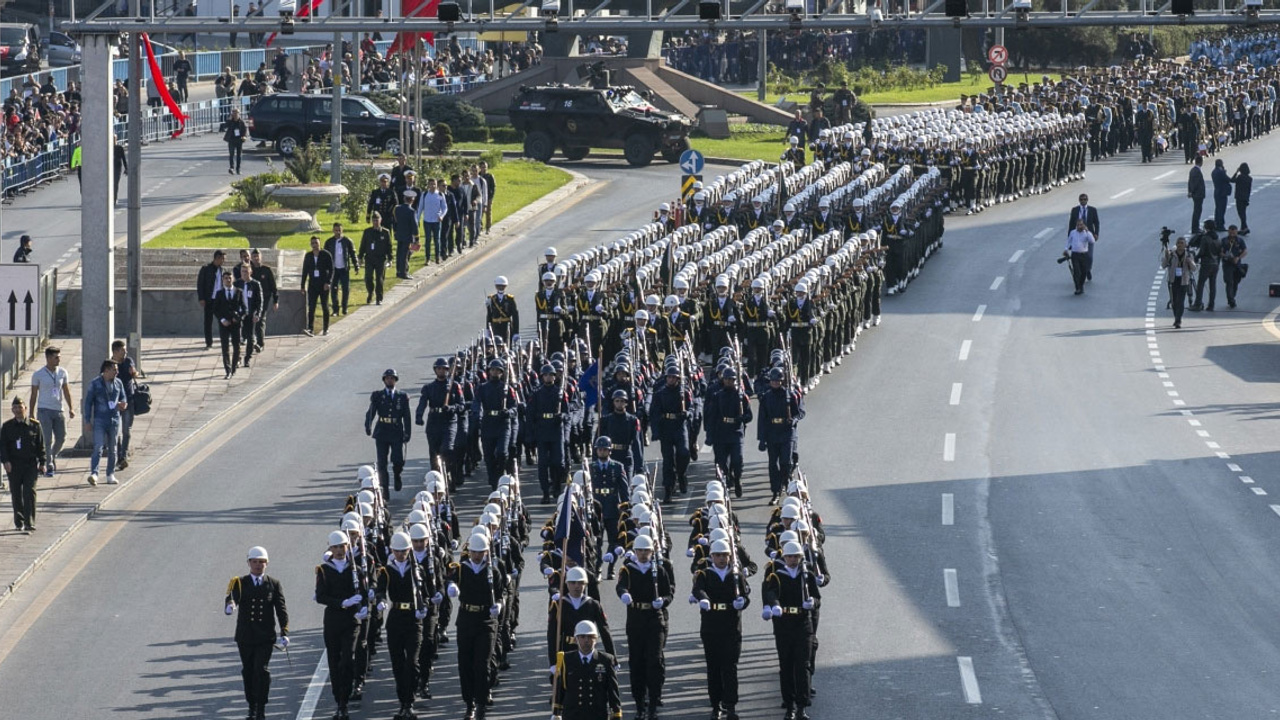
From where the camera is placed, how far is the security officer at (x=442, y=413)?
73.7 ft

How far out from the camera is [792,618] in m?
15.7

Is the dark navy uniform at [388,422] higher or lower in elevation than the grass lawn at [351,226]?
lower

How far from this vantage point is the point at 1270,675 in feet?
53.9

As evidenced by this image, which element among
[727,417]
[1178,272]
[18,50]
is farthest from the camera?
[18,50]

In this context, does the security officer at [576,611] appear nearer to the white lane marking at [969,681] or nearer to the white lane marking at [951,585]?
the white lane marking at [969,681]

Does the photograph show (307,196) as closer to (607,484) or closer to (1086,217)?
(1086,217)

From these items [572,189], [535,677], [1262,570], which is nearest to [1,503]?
[535,677]

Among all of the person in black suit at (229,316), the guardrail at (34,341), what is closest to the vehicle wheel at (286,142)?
the guardrail at (34,341)

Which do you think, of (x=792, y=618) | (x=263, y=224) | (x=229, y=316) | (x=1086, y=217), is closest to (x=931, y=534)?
(x=792, y=618)

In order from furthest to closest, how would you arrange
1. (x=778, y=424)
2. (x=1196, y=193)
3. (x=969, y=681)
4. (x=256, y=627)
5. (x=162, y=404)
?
(x=1196, y=193) < (x=162, y=404) < (x=778, y=424) < (x=969, y=681) < (x=256, y=627)

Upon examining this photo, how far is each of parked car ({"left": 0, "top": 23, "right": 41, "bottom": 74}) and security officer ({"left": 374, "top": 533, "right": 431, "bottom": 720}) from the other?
51701 millimetres

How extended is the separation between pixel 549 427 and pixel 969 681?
7.17 meters

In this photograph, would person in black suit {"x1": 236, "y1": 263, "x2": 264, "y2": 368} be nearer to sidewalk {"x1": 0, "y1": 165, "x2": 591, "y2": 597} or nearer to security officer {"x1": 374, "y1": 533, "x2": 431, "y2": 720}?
sidewalk {"x1": 0, "y1": 165, "x2": 591, "y2": 597}

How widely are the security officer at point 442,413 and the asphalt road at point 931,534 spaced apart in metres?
0.57
